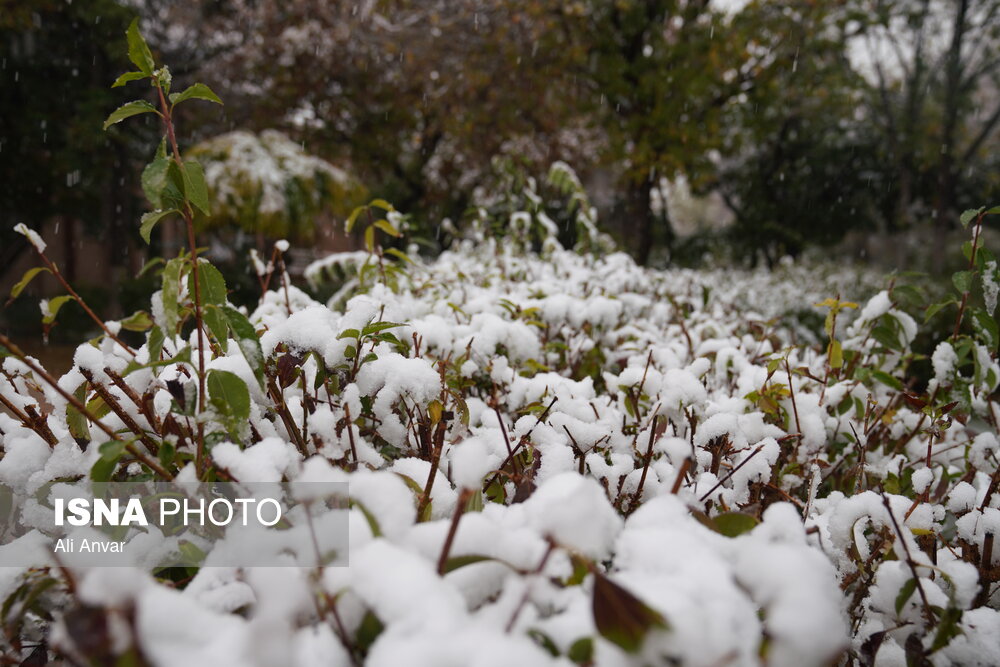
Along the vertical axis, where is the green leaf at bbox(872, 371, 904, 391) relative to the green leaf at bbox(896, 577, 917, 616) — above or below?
above

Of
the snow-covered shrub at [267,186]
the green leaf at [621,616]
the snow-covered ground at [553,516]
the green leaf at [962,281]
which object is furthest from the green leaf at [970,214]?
the snow-covered shrub at [267,186]

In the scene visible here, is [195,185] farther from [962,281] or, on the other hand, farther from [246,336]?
[962,281]

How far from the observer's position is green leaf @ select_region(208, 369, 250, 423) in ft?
2.79

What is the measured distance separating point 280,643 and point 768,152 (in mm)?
19962

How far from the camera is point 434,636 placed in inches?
19.6

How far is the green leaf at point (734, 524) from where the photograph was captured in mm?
698

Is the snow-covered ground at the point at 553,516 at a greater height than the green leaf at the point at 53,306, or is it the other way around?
the green leaf at the point at 53,306

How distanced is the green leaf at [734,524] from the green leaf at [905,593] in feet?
0.93

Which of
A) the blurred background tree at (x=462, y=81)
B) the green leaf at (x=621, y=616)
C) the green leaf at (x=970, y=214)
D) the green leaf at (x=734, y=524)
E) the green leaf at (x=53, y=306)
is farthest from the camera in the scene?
the blurred background tree at (x=462, y=81)

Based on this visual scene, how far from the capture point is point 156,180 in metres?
0.83

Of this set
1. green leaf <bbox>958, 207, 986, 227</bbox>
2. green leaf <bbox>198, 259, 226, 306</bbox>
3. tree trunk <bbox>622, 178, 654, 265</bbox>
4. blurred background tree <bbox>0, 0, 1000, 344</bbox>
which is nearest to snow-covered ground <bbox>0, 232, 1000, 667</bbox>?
green leaf <bbox>198, 259, 226, 306</bbox>

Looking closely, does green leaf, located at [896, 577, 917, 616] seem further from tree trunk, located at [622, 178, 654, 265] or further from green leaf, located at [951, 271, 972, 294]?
tree trunk, located at [622, 178, 654, 265]

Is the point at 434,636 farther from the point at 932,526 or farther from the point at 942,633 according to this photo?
the point at 932,526

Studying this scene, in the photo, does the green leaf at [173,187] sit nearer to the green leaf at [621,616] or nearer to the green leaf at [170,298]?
the green leaf at [170,298]
